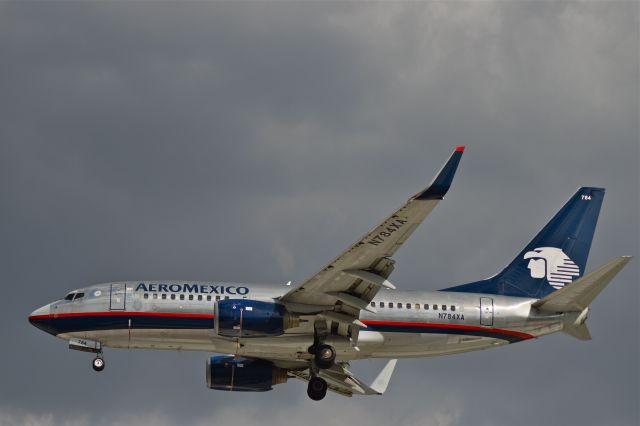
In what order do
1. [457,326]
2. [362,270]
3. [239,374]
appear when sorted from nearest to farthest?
[362,270] → [457,326] → [239,374]

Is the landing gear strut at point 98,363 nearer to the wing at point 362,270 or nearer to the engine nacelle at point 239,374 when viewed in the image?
the engine nacelle at point 239,374

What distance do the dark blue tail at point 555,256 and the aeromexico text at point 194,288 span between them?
1033cm

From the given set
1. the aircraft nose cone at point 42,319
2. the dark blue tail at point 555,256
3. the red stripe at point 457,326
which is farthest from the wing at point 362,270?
the aircraft nose cone at point 42,319

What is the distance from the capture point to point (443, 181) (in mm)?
46562

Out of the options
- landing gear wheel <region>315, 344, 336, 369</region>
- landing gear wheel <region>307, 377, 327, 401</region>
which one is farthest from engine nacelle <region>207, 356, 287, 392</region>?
landing gear wheel <region>315, 344, 336, 369</region>

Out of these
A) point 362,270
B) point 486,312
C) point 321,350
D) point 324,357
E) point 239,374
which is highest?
point 362,270

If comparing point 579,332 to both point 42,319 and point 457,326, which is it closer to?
point 457,326

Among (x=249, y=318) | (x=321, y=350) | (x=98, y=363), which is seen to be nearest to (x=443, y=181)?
(x=249, y=318)

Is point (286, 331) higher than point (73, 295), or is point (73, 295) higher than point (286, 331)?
point (73, 295)

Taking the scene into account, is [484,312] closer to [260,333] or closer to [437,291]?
[437,291]

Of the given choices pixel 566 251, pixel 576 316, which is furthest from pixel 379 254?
pixel 566 251

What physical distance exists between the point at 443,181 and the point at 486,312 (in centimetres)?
1415

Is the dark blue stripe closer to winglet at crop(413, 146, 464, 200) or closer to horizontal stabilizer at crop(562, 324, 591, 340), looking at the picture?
horizontal stabilizer at crop(562, 324, 591, 340)

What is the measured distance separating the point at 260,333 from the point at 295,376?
8687mm
